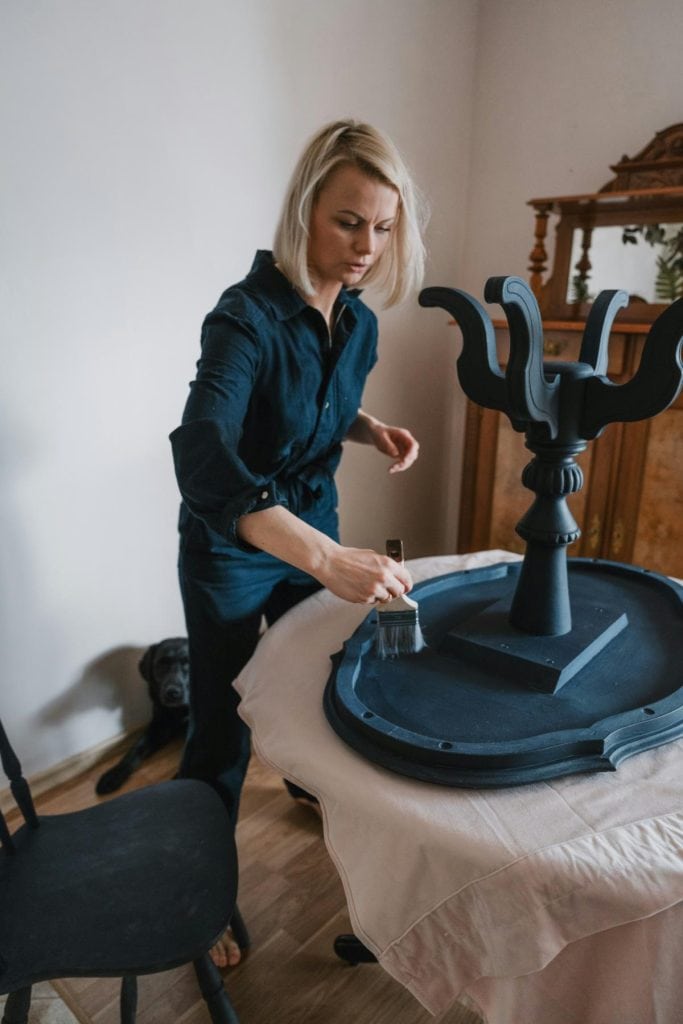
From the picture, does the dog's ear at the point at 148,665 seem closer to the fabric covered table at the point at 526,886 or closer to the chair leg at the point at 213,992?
the chair leg at the point at 213,992

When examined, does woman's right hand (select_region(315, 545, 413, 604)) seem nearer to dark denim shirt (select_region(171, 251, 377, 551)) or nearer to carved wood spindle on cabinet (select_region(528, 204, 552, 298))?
dark denim shirt (select_region(171, 251, 377, 551))

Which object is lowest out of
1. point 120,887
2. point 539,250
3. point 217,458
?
point 120,887

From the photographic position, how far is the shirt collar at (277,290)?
1228mm

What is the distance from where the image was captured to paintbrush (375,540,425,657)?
966 millimetres

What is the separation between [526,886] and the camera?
662 mm

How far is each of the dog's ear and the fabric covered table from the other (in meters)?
1.28

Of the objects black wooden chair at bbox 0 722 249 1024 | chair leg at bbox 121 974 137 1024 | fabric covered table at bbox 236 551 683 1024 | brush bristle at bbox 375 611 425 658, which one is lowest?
chair leg at bbox 121 974 137 1024

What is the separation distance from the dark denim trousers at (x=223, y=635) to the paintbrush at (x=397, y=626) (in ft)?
1.17

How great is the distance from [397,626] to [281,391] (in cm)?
48

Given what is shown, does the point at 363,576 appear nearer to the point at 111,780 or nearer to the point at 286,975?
the point at 286,975

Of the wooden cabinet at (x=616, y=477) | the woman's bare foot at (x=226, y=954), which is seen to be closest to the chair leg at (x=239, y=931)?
the woman's bare foot at (x=226, y=954)

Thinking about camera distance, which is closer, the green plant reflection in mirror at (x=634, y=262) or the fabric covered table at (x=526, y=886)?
the fabric covered table at (x=526, y=886)

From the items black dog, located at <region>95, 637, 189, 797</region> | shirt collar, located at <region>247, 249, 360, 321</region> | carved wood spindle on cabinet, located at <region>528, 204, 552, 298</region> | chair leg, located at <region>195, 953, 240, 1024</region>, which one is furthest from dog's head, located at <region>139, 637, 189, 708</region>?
carved wood spindle on cabinet, located at <region>528, 204, 552, 298</region>

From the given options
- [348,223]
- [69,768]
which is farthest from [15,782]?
[348,223]
